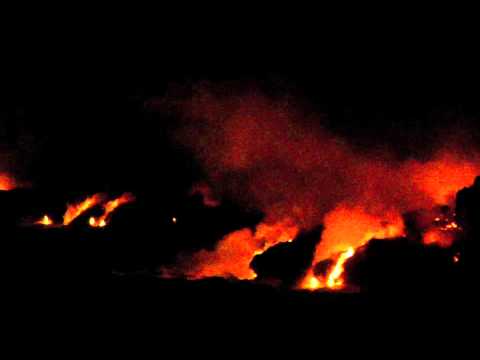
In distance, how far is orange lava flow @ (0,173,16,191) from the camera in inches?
553

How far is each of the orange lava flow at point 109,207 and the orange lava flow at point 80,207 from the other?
387 mm

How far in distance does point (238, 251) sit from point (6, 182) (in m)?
7.34

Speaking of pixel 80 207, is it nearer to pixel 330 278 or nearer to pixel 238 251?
pixel 238 251

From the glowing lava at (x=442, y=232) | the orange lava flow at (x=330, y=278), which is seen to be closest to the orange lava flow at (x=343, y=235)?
the orange lava flow at (x=330, y=278)

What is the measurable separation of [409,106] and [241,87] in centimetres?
423

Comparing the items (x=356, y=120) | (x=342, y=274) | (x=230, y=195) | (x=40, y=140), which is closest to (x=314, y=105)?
(x=356, y=120)

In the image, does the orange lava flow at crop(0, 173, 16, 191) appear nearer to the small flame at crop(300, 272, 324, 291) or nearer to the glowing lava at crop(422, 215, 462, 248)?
the small flame at crop(300, 272, 324, 291)

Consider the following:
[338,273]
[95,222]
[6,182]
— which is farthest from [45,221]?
[338,273]

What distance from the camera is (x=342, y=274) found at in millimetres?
8289

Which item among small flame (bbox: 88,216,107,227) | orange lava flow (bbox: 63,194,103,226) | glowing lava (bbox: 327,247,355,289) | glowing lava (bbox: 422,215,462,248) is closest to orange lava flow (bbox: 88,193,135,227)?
small flame (bbox: 88,216,107,227)

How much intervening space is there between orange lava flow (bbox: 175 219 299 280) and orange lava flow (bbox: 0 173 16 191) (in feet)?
20.8

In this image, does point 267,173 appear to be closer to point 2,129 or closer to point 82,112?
point 82,112

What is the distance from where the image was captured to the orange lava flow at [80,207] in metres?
11.5

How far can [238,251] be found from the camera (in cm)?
1055
